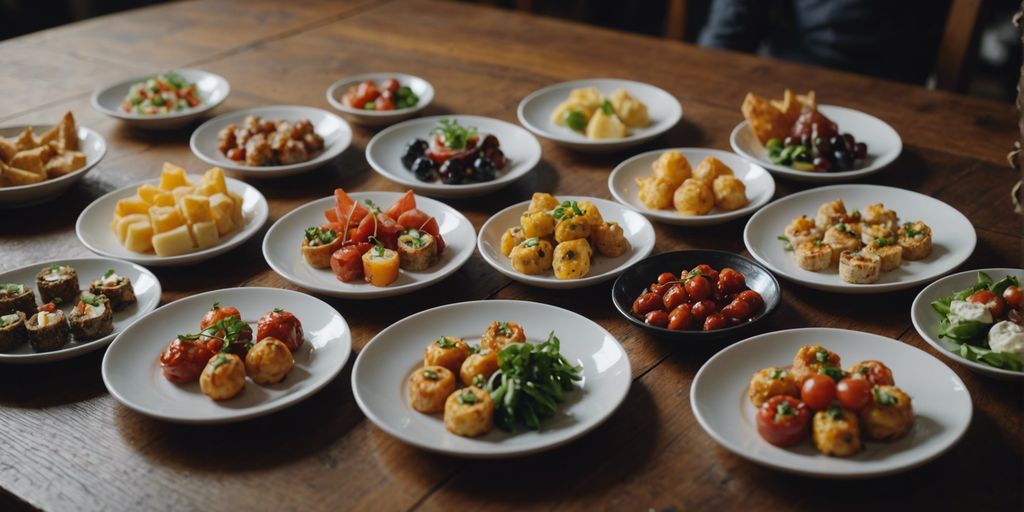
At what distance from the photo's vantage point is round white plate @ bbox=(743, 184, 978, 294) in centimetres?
213

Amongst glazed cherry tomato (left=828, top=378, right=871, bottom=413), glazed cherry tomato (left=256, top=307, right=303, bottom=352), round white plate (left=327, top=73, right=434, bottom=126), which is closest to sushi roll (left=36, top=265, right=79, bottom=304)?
glazed cherry tomato (left=256, top=307, right=303, bottom=352)

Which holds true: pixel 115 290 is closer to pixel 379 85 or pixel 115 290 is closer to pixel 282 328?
pixel 282 328

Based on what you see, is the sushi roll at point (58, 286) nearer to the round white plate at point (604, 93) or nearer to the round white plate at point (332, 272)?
the round white plate at point (332, 272)

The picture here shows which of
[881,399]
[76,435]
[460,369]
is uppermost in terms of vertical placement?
[881,399]

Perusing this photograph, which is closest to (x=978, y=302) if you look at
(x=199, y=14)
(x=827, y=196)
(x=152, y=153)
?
(x=827, y=196)

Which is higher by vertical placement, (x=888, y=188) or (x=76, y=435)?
(x=888, y=188)

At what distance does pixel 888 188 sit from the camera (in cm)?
253

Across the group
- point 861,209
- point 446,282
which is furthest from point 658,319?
point 861,209

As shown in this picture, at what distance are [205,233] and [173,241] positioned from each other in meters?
0.08

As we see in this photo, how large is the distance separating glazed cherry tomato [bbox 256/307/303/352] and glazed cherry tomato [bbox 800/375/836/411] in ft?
3.35

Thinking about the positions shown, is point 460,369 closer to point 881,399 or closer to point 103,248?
point 881,399

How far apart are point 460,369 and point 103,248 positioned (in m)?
1.16

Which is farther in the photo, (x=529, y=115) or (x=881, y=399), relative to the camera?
(x=529, y=115)

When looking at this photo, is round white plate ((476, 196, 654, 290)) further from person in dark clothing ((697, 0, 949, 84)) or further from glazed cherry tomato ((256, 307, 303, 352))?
person in dark clothing ((697, 0, 949, 84))
